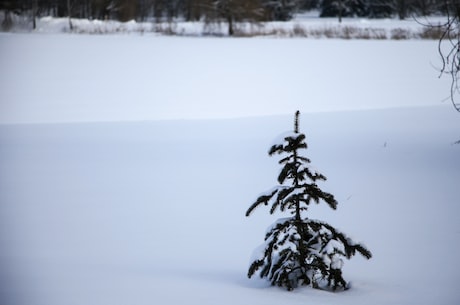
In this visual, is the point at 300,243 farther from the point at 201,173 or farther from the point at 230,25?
the point at 230,25

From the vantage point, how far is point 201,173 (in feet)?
28.4

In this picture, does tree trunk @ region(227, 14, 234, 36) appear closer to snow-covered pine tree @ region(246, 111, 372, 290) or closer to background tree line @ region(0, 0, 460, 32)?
background tree line @ region(0, 0, 460, 32)

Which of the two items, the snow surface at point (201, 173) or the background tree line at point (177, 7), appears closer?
the snow surface at point (201, 173)

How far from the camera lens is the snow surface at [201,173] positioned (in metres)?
4.29

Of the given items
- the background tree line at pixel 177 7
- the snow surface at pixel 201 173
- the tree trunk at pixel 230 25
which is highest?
the background tree line at pixel 177 7

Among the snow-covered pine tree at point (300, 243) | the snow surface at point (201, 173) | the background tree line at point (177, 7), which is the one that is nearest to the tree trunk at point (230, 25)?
the background tree line at point (177, 7)

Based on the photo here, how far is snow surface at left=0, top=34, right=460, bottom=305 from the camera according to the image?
169 inches

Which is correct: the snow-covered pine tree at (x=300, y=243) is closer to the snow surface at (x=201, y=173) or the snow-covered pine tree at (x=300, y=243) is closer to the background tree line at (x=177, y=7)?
the snow surface at (x=201, y=173)

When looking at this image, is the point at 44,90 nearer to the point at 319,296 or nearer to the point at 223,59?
the point at 223,59

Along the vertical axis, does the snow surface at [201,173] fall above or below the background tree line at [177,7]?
below

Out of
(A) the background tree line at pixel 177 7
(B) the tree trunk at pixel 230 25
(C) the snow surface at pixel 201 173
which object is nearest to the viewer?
(C) the snow surface at pixel 201 173

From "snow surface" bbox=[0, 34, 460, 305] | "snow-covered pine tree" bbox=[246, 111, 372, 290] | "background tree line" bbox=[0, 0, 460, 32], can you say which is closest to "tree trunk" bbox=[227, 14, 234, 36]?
"background tree line" bbox=[0, 0, 460, 32]

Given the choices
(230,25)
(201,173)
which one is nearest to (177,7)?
(230,25)

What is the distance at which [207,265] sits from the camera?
188 inches
